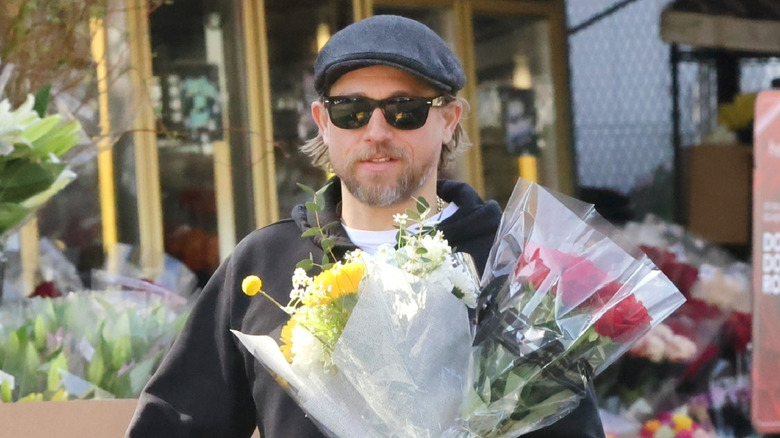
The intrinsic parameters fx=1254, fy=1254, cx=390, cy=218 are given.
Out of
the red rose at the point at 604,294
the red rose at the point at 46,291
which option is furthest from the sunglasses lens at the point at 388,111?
the red rose at the point at 46,291

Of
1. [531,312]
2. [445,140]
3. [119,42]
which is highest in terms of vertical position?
[119,42]

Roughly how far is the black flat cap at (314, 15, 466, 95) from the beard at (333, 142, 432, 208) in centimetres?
15

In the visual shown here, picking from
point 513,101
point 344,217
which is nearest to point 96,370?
point 344,217

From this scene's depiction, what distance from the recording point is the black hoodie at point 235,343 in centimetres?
223

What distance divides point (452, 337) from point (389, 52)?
60 centimetres

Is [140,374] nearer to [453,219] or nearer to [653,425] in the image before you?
[453,219]

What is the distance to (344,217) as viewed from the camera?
91.4 inches

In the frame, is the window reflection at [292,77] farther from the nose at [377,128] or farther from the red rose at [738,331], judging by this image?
the nose at [377,128]

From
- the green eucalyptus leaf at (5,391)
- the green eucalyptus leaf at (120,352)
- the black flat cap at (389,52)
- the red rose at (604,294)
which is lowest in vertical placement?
the green eucalyptus leaf at (5,391)

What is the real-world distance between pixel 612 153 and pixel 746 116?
0.71 m

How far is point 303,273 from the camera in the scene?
6.06ft

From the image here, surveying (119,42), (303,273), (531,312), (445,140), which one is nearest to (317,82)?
(445,140)

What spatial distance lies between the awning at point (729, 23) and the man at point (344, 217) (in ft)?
11.4

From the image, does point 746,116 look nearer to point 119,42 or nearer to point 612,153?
point 612,153
